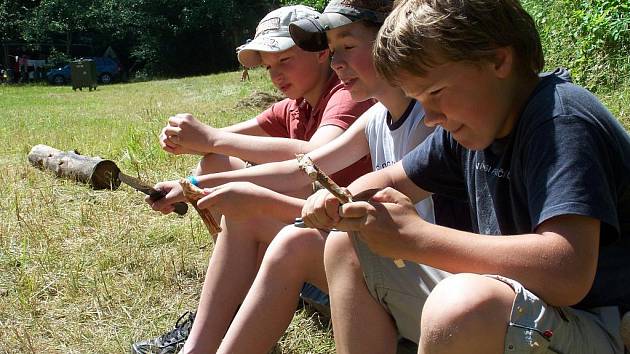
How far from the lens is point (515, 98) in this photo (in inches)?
72.7

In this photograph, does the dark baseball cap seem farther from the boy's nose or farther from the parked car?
the parked car

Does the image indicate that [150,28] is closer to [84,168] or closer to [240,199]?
[84,168]

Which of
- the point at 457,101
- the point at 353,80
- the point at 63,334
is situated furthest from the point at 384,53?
Result: the point at 63,334

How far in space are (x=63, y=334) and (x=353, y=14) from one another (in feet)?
5.64

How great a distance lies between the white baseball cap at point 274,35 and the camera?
3240 mm

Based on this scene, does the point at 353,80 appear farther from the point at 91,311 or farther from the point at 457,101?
the point at 91,311

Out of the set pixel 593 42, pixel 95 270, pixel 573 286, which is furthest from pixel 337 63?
pixel 593 42

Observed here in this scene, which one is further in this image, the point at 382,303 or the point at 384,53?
the point at 382,303

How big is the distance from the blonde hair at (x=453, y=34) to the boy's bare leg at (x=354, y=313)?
508 mm

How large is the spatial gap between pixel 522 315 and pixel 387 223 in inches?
14.5

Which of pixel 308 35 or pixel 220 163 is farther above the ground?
pixel 308 35

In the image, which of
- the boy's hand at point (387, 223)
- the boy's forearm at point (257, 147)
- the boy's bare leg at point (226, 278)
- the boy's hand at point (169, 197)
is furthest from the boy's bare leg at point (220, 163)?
the boy's hand at point (387, 223)

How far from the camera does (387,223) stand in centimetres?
181

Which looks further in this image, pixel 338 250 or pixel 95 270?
pixel 95 270
